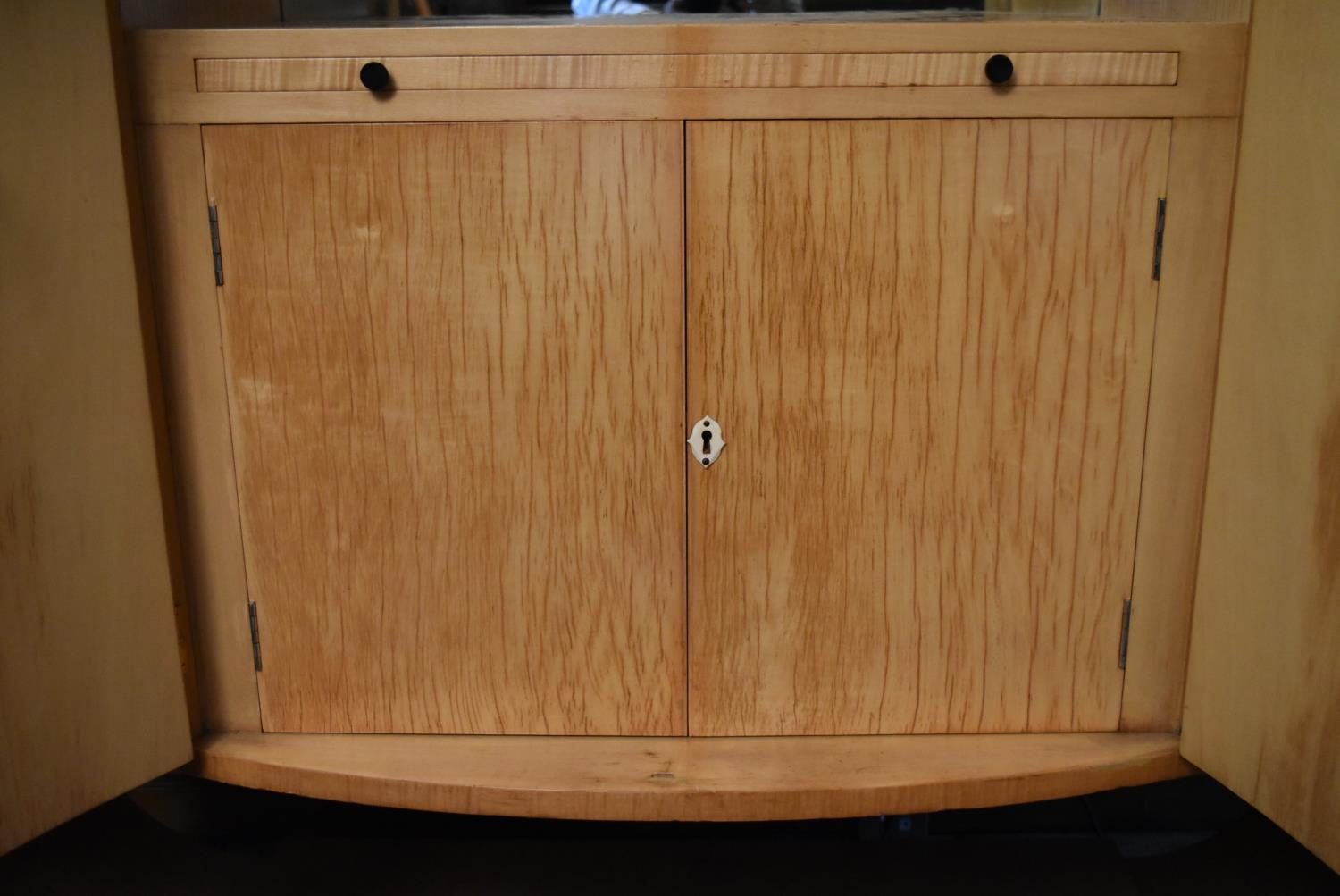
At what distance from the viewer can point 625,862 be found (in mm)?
979

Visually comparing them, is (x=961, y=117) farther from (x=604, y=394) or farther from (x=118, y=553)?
(x=118, y=553)

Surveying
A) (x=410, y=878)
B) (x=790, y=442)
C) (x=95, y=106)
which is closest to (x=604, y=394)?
(x=790, y=442)

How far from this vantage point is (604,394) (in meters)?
0.72

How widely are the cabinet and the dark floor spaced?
0.26m

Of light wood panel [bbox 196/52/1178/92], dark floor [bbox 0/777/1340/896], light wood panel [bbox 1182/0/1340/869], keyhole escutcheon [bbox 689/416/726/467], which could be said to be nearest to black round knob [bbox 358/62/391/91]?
light wood panel [bbox 196/52/1178/92]

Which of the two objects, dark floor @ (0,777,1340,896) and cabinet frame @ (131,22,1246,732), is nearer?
cabinet frame @ (131,22,1246,732)

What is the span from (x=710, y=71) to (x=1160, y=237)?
1.15ft

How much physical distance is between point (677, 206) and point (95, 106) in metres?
0.41

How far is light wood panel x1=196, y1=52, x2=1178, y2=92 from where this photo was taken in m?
0.67

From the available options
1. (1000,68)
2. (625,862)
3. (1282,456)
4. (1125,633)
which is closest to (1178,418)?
A: (1282,456)

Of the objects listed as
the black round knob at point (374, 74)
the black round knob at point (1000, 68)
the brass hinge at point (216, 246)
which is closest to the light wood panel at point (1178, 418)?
the black round knob at point (1000, 68)

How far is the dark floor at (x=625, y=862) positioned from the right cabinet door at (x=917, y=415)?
10.4 inches

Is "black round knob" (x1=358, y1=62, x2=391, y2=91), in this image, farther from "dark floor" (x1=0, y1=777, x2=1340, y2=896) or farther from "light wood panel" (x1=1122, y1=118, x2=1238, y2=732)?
"dark floor" (x1=0, y1=777, x2=1340, y2=896)

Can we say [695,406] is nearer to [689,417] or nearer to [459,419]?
[689,417]
